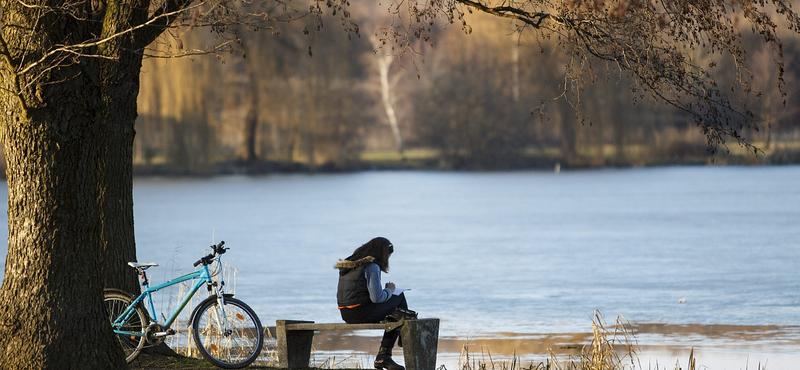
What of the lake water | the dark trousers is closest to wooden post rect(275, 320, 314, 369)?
→ the dark trousers

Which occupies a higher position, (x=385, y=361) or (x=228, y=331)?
(x=228, y=331)

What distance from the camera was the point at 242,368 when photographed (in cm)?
707

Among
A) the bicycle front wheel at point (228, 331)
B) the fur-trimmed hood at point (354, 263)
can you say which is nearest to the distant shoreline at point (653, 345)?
the bicycle front wheel at point (228, 331)

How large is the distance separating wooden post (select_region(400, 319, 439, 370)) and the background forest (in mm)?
34984

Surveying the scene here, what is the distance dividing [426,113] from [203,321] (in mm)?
53333

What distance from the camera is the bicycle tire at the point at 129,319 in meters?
7.08

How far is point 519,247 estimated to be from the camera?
21531mm

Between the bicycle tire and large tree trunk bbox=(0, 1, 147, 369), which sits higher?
large tree trunk bbox=(0, 1, 147, 369)

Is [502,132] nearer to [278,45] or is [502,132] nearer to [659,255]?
[278,45]

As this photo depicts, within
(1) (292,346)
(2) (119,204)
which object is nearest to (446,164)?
(2) (119,204)

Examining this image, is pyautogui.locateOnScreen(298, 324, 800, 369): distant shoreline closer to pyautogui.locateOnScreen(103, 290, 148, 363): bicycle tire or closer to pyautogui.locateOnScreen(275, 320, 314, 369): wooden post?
pyautogui.locateOnScreen(275, 320, 314, 369): wooden post

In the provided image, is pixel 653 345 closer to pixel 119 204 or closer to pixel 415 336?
pixel 415 336

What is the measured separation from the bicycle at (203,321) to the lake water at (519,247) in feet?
15.3

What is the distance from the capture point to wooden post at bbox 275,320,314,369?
23.2 feet
